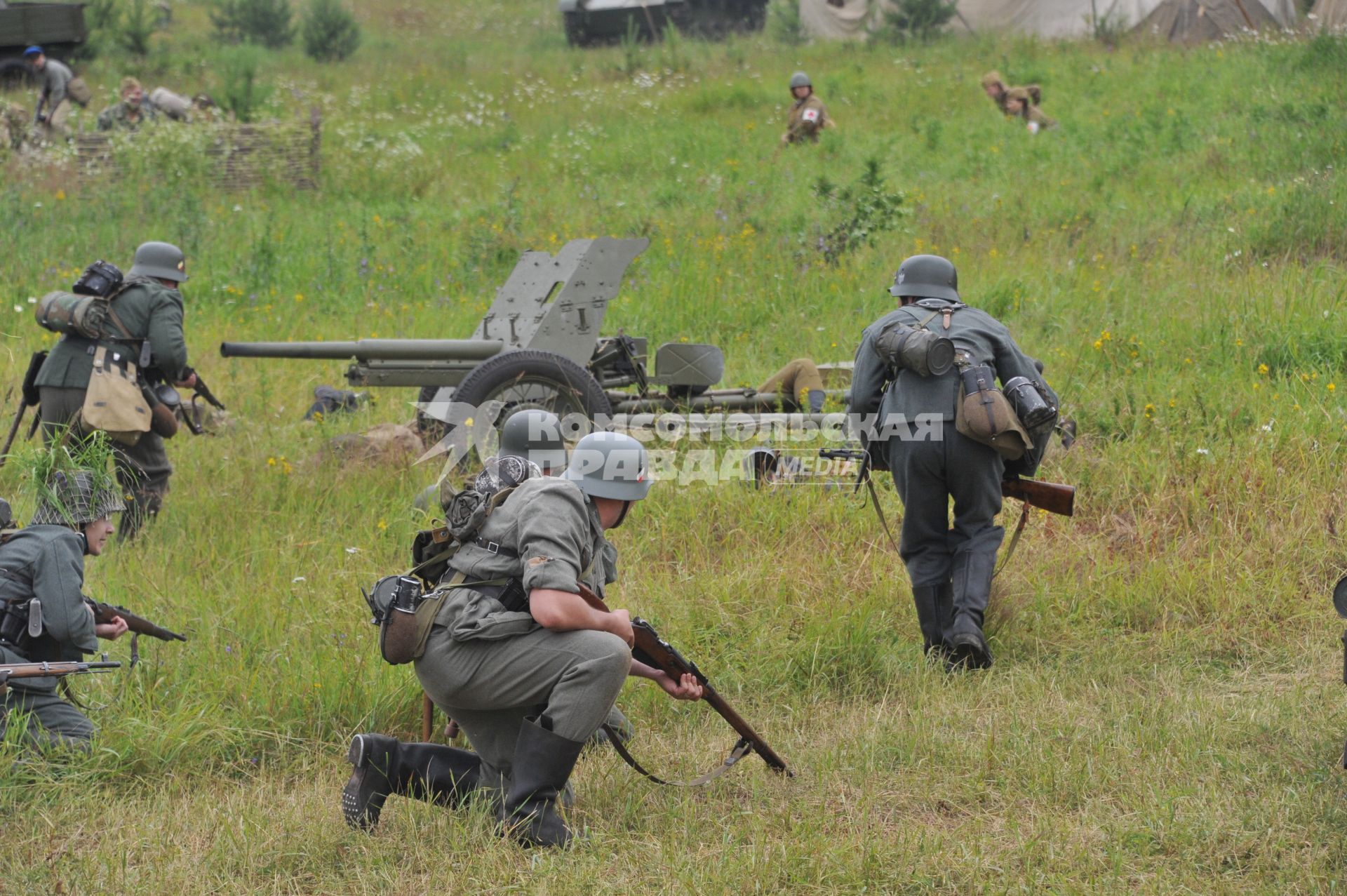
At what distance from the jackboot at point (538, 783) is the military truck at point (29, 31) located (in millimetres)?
17083

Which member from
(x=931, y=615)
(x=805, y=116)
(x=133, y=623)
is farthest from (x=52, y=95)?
(x=931, y=615)

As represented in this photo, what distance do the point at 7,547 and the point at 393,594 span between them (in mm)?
1450

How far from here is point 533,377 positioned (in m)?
7.45

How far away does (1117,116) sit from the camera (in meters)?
14.1

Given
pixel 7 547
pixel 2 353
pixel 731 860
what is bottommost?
pixel 2 353

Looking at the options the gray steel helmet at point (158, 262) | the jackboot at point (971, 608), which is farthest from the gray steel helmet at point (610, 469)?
the gray steel helmet at point (158, 262)

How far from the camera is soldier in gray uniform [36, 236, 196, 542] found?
6.85 meters

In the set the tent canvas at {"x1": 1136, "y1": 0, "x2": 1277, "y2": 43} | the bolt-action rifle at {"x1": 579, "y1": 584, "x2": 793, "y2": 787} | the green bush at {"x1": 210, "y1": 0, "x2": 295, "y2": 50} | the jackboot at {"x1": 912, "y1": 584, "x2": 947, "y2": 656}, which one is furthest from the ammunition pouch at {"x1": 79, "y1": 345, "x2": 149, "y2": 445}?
the green bush at {"x1": 210, "y1": 0, "x2": 295, "y2": 50}

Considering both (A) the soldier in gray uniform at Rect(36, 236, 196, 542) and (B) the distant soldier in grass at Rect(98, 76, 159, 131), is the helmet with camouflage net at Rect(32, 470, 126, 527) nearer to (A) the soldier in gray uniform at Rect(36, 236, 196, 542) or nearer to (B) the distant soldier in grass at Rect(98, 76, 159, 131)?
(A) the soldier in gray uniform at Rect(36, 236, 196, 542)

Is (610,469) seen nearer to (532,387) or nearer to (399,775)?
(399,775)

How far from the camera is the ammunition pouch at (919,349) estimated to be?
17.1 feet

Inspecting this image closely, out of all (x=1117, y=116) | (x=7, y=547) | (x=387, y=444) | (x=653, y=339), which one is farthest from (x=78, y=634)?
(x=1117, y=116)

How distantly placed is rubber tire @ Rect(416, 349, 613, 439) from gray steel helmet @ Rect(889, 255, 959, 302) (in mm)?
2285

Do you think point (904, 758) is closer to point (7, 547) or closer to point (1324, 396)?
point (7, 547)
